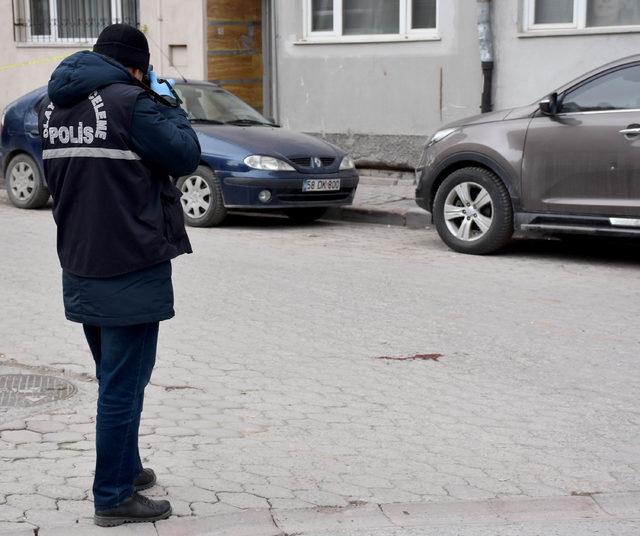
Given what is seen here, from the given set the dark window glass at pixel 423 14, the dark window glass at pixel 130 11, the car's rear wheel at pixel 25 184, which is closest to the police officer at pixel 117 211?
the car's rear wheel at pixel 25 184

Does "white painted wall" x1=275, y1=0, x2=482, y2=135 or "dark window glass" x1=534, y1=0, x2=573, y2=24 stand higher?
"dark window glass" x1=534, y1=0, x2=573, y2=24

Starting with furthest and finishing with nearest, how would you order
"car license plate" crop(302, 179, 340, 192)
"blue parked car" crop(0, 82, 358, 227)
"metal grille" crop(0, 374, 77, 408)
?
"car license plate" crop(302, 179, 340, 192), "blue parked car" crop(0, 82, 358, 227), "metal grille" crop(0, 374, 77, 408)

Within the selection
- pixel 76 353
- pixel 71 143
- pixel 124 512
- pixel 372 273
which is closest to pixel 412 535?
pixel 124 512

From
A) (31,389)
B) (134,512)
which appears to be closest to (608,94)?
(31,389)

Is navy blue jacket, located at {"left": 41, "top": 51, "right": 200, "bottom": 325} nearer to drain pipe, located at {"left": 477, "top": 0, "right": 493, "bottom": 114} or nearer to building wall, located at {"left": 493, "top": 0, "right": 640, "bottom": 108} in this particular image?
building wall, located at {"left": 493, "top": 0, "right": 640, "bottom": 108}

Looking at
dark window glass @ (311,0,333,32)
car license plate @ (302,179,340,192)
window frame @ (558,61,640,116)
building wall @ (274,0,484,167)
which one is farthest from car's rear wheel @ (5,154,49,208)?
window frame @ (558,61,640,116)

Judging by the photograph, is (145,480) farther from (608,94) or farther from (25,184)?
(25,184)

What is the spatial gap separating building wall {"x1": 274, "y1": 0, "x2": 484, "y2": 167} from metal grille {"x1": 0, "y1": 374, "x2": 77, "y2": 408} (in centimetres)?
1030

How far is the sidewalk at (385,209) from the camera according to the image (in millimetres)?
13281

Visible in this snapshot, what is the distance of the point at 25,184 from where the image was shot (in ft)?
47.5

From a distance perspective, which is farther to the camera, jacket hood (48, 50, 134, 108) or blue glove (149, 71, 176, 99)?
blue glove (149, 71, 176, 99)

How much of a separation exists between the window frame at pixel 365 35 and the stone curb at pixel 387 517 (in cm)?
1223

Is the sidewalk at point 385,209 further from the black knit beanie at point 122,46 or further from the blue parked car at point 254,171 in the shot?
the black knit beanie at point 122,46

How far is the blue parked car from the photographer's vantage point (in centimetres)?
1259
